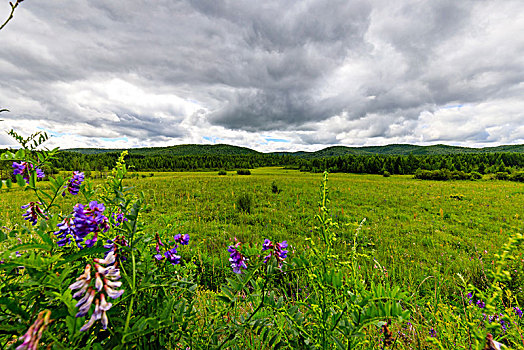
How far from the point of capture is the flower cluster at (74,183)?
1602 mm

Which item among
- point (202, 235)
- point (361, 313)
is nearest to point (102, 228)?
point (361, 313)

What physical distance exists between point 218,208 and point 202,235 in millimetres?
4313

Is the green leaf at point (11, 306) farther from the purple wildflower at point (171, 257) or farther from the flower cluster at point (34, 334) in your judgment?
the purple wildflower at point (171, 257)

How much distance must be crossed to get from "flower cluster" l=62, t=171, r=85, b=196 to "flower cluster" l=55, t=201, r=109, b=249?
1.00 ft

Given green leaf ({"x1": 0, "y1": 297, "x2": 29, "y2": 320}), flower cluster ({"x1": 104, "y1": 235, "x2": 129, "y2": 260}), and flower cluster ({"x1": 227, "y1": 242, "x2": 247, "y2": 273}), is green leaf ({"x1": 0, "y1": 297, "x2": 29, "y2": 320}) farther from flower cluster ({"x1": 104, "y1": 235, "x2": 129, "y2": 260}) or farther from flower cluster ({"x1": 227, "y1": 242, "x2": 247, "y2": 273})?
flower cluster ({"x1": 227, "y1": 242, "x2": 247, "y2": 273})

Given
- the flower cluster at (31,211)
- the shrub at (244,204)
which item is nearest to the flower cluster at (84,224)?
the flower cluster at (31,211)

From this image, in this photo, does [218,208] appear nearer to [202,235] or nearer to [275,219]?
[275,219]

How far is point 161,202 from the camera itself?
42.7 feet

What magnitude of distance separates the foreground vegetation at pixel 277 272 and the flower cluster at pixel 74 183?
0.35ft

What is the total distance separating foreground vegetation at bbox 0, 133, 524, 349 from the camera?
3.53 feet

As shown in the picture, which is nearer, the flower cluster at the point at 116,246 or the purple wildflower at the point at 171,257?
the flower cluster at the point at 116,246

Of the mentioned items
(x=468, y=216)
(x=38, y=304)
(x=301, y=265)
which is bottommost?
(x=468, y=216)

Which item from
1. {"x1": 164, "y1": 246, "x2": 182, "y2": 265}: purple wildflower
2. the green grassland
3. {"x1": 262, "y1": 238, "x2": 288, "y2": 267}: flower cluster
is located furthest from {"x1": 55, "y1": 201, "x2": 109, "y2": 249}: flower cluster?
{"x1": 262, "y1": 238, "x2": 288, "y2": 267}: flower cluster

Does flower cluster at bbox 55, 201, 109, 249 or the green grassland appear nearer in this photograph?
flower cluster at bbox 55, 201, 109, 249
